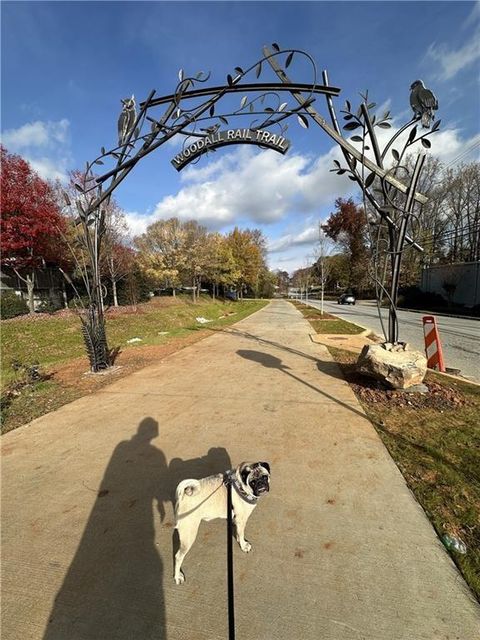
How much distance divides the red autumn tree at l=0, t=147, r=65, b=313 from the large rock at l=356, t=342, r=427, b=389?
13279mm

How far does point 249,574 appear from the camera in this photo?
1.92 meters

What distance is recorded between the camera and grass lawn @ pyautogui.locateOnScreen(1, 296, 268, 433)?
5.32 meters

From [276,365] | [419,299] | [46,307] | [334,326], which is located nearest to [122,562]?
[276,365]

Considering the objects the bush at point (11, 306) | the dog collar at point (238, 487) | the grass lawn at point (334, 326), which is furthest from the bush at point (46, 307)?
the dog collar at point (238, 487)

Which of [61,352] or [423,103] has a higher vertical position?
[423,103]

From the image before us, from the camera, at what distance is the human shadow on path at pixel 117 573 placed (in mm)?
1653

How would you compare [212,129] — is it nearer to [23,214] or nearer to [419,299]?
[23,214]

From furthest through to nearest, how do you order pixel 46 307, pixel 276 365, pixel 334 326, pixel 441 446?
1. pixel 46 307
2. pixel 334 326
3. pixel 276 365
4. pixel 441 446

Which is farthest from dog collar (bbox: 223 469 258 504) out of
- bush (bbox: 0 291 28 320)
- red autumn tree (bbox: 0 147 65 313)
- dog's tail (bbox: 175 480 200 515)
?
bush (bbox: 0 291 28 320)

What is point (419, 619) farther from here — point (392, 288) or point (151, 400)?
point (392, 288)

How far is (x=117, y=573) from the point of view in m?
1.96

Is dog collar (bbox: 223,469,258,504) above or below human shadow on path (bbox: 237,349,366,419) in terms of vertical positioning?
above

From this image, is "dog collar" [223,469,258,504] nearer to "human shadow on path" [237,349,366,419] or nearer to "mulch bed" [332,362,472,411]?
"human shadow on path" [237,349,366,419]

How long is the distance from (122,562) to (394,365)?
4.38 m
